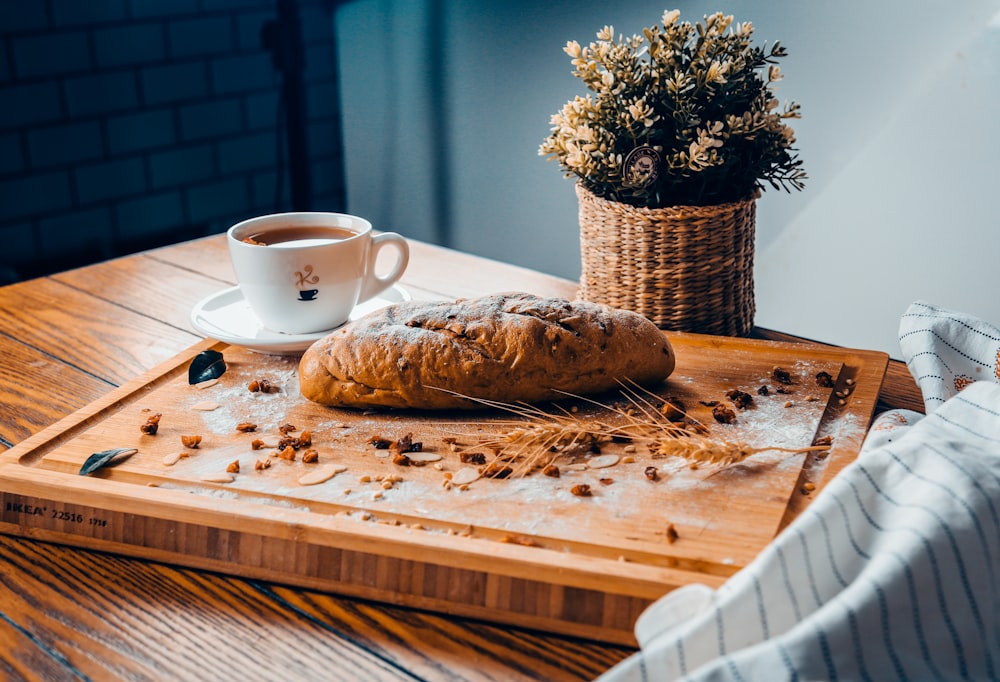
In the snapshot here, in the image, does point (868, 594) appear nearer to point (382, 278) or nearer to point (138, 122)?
point (382, 278)

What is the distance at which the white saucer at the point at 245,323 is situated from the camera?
1.18m

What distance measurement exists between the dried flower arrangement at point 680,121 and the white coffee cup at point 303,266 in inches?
11.9

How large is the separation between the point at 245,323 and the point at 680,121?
615 mm

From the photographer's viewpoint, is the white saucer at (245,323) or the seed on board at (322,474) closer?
the seed on board at (322,474)

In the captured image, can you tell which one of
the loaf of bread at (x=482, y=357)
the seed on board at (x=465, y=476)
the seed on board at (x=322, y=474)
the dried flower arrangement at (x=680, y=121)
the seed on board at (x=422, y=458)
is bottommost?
the seed on board at (x=322, y=474)

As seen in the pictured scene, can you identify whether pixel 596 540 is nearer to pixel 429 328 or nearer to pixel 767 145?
pixel 429 328

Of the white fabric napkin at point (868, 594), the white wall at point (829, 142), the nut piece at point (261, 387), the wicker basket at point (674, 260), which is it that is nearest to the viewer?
the white fabric napkin at point (868, 594)

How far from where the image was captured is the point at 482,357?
3.34 feet

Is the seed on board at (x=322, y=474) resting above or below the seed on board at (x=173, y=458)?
above

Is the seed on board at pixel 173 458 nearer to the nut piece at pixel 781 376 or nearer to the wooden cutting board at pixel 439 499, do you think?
the wooden cutting board at pixel 439 499

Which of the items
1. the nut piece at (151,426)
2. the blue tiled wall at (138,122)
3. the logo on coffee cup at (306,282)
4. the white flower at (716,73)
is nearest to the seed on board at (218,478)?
the nut piece at (151,426)

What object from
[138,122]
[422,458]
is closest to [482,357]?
[422,458]

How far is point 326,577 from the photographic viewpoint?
2.64 feet

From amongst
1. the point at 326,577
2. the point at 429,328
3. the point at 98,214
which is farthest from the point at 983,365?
the point at 98,214
